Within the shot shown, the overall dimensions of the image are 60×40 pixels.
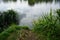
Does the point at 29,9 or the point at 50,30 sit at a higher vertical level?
the point at 50,30

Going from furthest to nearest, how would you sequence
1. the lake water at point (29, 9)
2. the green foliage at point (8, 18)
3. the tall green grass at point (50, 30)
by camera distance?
the lake water at point (29, 9) → the green foliage at point (8, 18) → the tall green grass at point (50, 30)

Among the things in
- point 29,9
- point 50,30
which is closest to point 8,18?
point 29,9

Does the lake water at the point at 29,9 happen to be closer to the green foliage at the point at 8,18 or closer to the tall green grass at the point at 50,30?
the green foliage at the point at 8,18

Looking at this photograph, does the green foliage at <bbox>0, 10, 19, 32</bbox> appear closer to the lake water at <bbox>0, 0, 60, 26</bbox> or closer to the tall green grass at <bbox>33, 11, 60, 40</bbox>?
the lake water at <bbox>0, 0, 60, 26</bbox>

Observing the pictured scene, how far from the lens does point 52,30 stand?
432 cm

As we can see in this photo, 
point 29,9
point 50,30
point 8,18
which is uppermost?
point 50,30

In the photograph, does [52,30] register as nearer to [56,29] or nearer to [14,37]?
[56,29]

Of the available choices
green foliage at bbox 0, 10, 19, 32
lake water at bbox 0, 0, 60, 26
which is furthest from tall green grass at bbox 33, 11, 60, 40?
green foliage at bbox 0, 10, 19, 32

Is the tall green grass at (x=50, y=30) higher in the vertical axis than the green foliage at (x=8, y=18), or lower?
higher

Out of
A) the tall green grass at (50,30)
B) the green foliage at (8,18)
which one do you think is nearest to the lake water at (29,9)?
the green foliage at (8,18)

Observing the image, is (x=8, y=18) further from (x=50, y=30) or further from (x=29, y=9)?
(x=50, y=30)

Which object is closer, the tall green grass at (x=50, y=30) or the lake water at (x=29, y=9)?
the tall green grass at (x=50, y=30)

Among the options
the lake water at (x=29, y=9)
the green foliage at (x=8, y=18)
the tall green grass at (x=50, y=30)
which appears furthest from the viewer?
the lake water at (x=29, y=9)

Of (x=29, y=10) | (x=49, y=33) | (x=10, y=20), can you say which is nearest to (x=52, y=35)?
(x=49, y=33)
